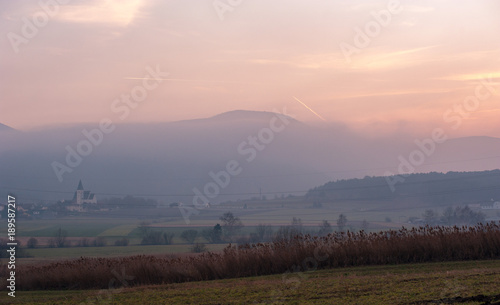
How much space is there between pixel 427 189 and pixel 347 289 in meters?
152

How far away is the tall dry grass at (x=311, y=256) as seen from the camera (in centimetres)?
2031

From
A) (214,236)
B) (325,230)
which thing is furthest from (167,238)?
(325,230)

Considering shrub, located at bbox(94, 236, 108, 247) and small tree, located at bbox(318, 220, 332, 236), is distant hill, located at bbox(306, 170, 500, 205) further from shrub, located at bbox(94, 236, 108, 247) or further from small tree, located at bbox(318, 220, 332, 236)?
shrub, located at bbox(94, 236, 108, 247)

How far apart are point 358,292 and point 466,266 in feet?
19.9

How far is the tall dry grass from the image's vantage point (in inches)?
800

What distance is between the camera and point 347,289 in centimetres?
1423

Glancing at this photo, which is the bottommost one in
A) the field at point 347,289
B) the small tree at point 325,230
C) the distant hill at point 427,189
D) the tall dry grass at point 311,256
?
the field at point 347,289

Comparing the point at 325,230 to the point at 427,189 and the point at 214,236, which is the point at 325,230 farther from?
the point at 427,189

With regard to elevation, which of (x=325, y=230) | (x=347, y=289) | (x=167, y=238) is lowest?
(x=347, y=289)

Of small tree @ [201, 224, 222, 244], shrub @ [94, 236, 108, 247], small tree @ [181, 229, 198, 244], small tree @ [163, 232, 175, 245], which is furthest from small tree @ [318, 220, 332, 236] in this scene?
shrub @ [94, 236, 108, 247]

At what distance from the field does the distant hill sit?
5211 inches

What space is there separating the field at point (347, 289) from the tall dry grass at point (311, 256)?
1041 millimetres

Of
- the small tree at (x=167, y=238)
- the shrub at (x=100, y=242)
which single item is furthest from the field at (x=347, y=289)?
the shrub at (x=100, y=242)

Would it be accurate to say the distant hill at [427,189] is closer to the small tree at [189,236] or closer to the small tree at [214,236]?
the small tree at [214,236]
